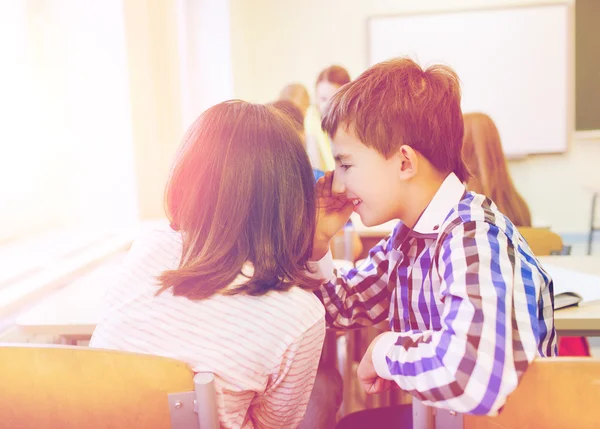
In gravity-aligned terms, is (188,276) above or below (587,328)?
above

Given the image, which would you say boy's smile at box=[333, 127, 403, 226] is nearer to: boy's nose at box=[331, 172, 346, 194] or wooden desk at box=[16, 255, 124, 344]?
boy's nose at box=[331, 172, 346, 194]

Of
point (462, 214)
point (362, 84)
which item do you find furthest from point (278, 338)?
point (362, 84)

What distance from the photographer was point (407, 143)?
1048 mm

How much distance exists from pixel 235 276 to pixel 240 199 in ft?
0.39

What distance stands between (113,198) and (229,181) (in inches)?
64.9

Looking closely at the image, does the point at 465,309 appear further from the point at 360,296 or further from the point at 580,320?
the point at 580,320

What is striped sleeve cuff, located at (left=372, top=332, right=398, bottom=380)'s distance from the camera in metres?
0.86

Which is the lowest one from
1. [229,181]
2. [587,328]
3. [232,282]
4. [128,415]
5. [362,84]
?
[587,328]

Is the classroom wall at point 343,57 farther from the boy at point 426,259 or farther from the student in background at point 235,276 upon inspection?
the student in background at point 235,276

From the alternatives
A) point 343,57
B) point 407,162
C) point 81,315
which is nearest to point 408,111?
point 407,162

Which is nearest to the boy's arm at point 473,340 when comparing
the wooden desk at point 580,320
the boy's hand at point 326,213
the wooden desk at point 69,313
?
the boy's hand at point 326,213

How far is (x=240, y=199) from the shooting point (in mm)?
888

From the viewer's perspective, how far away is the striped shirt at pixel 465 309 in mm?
746

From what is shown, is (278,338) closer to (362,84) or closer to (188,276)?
(188,276)
